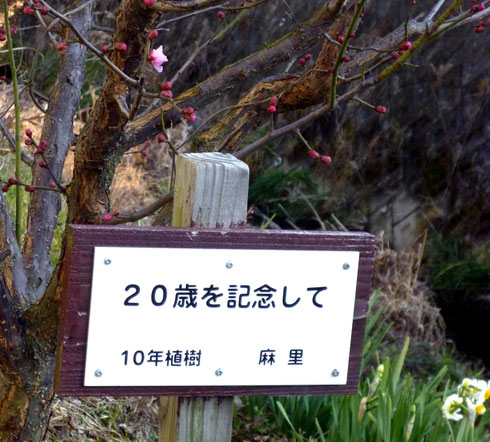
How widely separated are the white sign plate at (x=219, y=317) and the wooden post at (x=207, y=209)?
0.11m

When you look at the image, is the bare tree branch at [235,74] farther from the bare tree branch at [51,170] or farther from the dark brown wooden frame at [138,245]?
the dark brown wooden frame at [138,245]

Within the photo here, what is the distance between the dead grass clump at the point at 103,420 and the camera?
2.98m

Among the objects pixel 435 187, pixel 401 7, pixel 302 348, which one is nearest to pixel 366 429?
pixel 302 348

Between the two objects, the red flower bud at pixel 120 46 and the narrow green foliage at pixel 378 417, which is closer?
the red flower bud at pixel 120 46

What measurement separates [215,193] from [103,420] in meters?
1.91

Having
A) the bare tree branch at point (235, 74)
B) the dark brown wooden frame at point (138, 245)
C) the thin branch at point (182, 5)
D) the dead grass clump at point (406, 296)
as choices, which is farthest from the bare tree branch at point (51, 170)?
the dead grass clump at point (406, 296)

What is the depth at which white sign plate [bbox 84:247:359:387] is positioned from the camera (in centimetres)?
144

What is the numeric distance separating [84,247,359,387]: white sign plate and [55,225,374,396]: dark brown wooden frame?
0.01 meters

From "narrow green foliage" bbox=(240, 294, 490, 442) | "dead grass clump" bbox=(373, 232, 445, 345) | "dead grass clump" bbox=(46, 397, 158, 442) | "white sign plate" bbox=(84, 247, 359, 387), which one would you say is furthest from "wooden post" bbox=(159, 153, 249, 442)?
"dead grass clump" bbox=(373, 232, 445, 345)

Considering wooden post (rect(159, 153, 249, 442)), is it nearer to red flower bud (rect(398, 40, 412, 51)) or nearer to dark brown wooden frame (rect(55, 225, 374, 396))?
dark brown wooden frame (rect(55, 225, 374, 396))

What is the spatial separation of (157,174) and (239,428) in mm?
3546

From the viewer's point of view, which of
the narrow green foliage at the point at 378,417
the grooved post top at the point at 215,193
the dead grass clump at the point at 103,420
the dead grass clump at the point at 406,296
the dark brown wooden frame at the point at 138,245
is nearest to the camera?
A: the dark brown wooden frame at the point at 138,245

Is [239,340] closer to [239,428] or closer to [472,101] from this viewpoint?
[239,428]

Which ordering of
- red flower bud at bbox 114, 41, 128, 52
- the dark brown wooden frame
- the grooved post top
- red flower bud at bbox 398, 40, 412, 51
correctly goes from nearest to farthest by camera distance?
the dark brown wooden frame, the grooved post top, red flower bud at bbox 114, 41, 128, 52, red flower bud at bbox 398, 40, 412, 51
